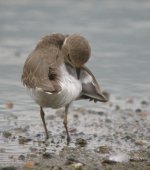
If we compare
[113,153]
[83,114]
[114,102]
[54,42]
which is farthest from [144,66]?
[113,153]

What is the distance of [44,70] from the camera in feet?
26.0

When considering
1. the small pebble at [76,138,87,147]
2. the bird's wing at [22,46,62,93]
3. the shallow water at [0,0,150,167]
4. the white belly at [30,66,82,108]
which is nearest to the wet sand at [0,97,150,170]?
the small pebble at [76,138,87,147]

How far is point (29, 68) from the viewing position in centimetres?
830

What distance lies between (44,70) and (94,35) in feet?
18.9

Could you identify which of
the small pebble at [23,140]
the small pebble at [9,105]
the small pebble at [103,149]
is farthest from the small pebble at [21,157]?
the small pebble at [9,105]

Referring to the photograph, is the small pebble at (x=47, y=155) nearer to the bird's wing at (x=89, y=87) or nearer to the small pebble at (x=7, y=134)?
the small pebble at (x=7, y=134)

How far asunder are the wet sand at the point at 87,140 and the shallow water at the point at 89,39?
25cm

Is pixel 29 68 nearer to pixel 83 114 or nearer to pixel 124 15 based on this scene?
pixel 83 114

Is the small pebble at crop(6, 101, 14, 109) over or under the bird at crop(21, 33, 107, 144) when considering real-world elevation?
under

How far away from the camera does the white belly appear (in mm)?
7852

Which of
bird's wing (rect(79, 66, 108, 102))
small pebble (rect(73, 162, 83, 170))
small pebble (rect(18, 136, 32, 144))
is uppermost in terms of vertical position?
bird's wing (rect(79, 66, 108, 102))

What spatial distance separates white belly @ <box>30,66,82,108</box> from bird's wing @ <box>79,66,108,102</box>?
169 millimetres

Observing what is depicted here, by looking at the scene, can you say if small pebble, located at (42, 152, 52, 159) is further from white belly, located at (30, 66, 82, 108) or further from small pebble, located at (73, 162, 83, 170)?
white belly, located at (30, 66, 82, 108)

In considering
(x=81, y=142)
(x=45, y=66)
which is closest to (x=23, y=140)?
(x=81, y=142)
